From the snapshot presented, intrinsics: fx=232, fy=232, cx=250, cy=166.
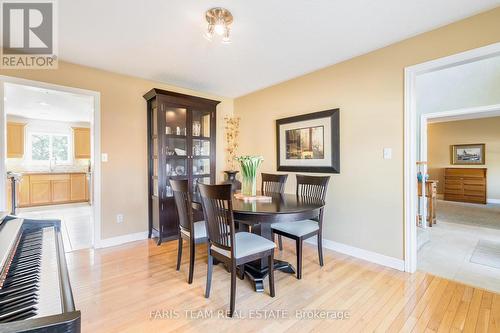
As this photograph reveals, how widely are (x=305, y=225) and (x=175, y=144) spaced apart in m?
2.19

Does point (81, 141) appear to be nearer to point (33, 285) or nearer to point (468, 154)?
point (33, 285)

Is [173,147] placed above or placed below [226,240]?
above

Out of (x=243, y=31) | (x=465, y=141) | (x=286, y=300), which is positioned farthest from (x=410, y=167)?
(x=465, y=141)

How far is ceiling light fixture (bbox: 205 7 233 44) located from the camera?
193 cm

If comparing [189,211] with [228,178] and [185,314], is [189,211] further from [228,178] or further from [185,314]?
[228,178]

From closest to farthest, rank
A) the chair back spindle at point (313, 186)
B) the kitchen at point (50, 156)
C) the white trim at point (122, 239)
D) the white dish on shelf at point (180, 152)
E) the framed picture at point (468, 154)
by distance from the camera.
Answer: the chair back spindle at point (313, 186), the white trim at point (122, 239), the white dish on shelf at point (180, 152), the kitchen at point (50, 156), the framed picture at point (468, 154)

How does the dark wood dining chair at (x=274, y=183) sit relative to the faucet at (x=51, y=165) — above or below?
below

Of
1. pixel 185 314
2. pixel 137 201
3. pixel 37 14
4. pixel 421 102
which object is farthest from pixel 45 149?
pixel 421 102

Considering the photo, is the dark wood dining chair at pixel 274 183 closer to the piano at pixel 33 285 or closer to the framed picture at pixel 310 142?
the framed picture at pixel 310 142

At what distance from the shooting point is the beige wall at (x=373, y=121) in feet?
7.16

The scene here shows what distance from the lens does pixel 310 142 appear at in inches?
127

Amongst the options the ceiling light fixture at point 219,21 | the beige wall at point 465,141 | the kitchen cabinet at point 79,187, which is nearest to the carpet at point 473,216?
the beige wall at point 465,141

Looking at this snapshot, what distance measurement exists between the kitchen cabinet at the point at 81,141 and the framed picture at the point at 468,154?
35.8 feet

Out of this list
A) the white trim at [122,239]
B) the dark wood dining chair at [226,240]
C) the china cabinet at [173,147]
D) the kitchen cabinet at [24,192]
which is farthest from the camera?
the kitchen cabinet at [24,192]
